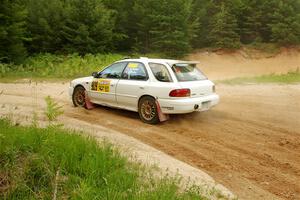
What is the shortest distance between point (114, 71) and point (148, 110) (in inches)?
65.2

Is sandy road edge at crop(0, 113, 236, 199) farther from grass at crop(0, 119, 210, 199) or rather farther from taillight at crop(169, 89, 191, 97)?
taillight at crop(169, 89, 191, 97)

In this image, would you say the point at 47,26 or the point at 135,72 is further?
the point at 47,26

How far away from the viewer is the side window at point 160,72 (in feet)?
29.8

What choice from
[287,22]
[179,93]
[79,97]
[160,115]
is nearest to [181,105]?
[179,93]

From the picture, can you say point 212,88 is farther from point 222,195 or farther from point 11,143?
point 11,143

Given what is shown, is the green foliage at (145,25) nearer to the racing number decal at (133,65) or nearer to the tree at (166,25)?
the tree at (166,25)

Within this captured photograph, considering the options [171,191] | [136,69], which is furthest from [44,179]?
[136,69]

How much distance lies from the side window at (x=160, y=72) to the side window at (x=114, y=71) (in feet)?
3.12

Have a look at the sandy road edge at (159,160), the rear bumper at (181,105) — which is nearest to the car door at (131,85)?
the rear bumper at (181,105)

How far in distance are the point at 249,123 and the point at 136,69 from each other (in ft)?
10.3

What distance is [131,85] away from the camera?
9523 mm

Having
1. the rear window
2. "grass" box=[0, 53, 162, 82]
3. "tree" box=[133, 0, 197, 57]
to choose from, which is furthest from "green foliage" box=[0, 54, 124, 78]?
the rear window

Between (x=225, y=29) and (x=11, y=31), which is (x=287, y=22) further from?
(x=11, y=31)

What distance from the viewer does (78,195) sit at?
4.53 metres
